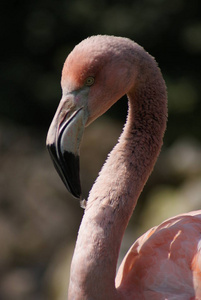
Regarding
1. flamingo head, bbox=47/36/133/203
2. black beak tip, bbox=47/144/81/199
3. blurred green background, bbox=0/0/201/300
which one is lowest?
blurred green background, bbox=0/0/201/300

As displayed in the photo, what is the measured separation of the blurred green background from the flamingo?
2.84 meters

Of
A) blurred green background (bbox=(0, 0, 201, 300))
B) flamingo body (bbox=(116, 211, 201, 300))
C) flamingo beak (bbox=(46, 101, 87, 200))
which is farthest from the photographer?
blurred green background (bbox=(0, 0, 201, 300))

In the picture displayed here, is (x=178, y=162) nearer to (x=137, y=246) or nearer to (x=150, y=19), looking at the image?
(x=150, y=19)

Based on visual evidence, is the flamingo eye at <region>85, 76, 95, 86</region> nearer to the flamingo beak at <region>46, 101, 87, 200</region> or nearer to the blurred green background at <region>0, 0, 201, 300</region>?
the flamingo beak at <region>46, 101, 87, 200</region>

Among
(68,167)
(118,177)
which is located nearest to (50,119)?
(118,177)

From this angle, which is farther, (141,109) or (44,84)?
(44,84)

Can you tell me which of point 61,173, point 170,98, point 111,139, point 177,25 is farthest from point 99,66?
point 177,25

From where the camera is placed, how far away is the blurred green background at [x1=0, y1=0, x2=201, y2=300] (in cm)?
595

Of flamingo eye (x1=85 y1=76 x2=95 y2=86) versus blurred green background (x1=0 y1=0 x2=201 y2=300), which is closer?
flamingo eye (x1=85 y1=76 x2=95 y2=86)

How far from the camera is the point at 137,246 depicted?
2510 millimetres

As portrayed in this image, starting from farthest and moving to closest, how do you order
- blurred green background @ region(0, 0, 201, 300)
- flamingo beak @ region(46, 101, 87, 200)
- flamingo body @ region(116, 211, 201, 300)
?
1. blurred green background @ region(0, 0, 201, 300)
2. flamingo body @ region(116, 211, 201, 300)
3. flamingo beak @ region(46, 101, 87, 200)

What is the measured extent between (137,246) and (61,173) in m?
0.58

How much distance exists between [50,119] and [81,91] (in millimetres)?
6643

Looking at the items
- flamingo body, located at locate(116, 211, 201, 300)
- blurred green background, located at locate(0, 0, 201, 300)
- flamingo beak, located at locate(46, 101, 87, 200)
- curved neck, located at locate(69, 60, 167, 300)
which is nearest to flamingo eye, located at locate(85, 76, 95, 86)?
flamingo beak, located at locate(46, 101, 87, 200)
